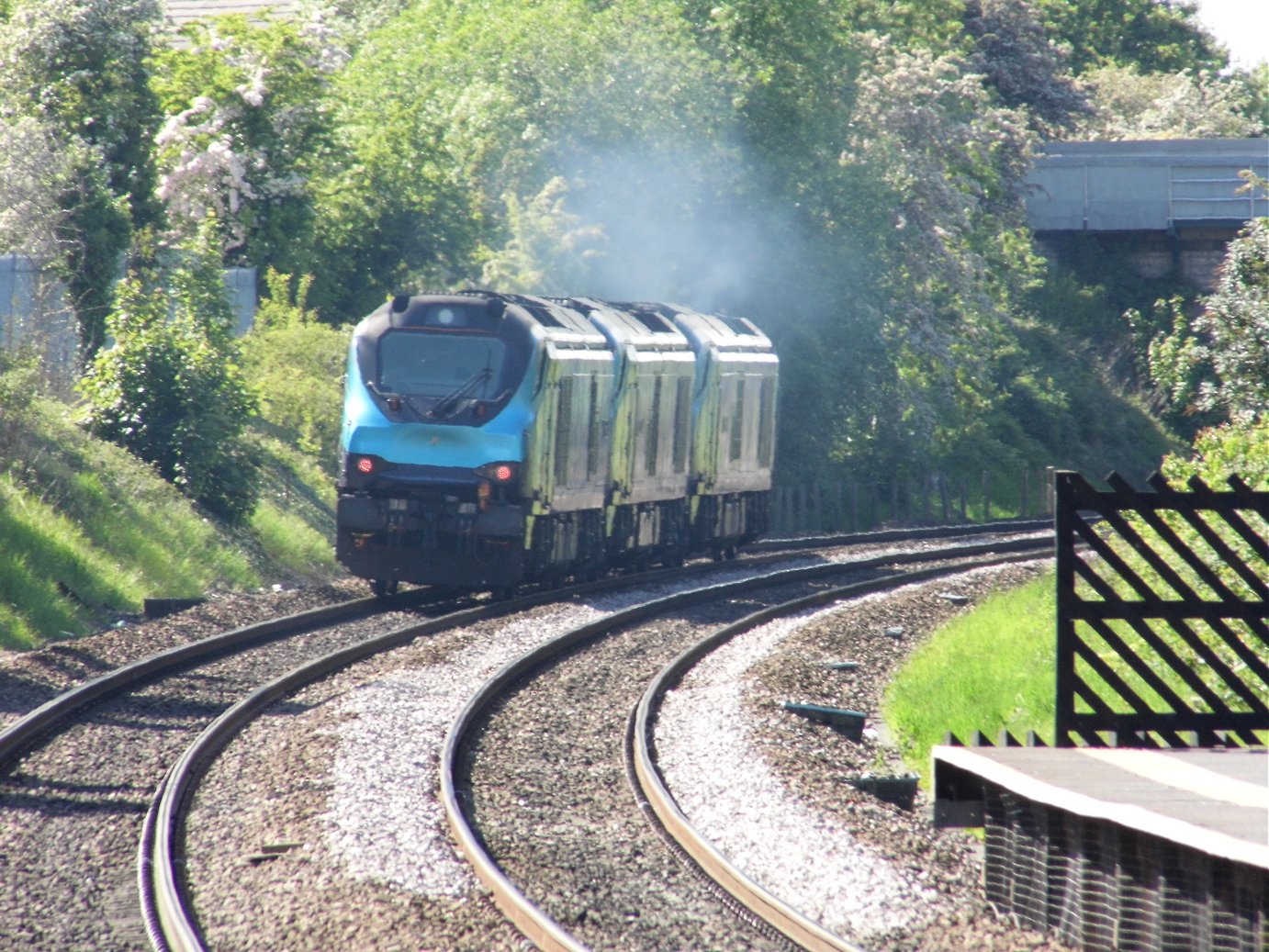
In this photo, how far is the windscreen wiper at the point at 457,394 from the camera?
18344 mm

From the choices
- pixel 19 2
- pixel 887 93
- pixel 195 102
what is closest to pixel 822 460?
pixel 887 93

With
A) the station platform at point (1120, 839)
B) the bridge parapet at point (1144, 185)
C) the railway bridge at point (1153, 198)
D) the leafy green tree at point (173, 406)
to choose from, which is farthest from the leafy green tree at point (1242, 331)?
the railway bridge at point (1153, 198)

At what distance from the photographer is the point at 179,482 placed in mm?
22125

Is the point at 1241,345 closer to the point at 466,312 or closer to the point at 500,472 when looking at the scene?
the point at 500,472

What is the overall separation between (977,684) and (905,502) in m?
23.5

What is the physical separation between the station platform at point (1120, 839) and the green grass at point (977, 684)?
297 cm

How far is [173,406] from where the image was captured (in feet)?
74.6

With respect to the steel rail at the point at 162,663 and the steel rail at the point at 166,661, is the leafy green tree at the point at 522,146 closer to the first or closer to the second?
the steel rail at the point at 166,661

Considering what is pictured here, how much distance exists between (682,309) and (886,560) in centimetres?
474

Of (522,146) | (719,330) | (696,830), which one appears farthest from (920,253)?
(696,830)

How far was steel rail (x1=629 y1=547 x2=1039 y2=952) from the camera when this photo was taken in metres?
7.11

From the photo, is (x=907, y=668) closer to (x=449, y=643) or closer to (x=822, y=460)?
(x=449, y=643)

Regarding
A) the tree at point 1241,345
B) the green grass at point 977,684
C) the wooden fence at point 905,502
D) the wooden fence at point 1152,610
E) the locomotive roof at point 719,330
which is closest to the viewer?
the wooden fence at point 1152,610

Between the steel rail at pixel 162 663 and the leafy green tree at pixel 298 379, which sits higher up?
the leafy green tree at pixel 298 379
